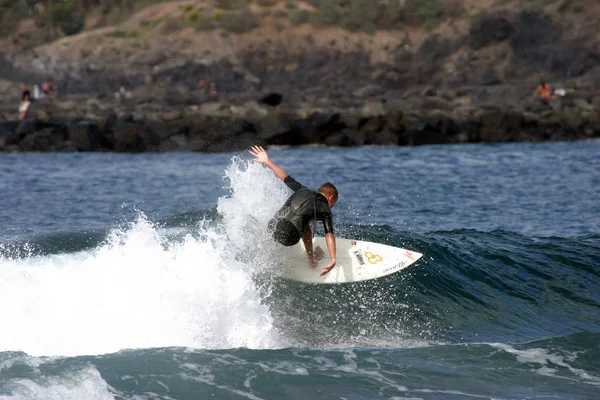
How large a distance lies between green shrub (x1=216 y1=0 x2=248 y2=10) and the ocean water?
54.6 m

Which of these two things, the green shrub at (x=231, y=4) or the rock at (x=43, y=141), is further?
the green shrub at (x=231, y=4)

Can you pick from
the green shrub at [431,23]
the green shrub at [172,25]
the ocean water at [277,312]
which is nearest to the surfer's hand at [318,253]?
the ocean water at [277,312]

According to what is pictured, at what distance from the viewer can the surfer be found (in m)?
9.99

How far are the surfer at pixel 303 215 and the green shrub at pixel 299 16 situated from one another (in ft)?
194

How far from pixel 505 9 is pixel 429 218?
166 ft

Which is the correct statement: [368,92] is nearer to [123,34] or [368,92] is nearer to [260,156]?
[123,34]

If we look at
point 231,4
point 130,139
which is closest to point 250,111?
point 130,139

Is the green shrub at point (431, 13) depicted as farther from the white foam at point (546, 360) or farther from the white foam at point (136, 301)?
the white foam at point (546, 360)

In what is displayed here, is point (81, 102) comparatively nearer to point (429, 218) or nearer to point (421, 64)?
point (421, 64)

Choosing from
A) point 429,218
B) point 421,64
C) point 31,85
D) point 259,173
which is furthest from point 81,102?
point 259,173

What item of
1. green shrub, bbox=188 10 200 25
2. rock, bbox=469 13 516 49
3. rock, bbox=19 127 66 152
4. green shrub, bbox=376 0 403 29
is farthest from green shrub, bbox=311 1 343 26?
rock, bbox=19 127 66 152

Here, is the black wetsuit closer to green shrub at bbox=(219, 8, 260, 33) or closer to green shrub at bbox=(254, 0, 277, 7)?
green shrub at bbox=(219, 8, 260, 33)

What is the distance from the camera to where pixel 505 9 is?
6397cm

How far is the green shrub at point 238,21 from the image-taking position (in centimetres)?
6675
